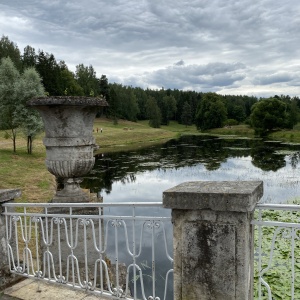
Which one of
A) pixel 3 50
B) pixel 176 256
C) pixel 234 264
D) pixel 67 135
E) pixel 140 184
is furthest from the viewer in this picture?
pixel 3 50

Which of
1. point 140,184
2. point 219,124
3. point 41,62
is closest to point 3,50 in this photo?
point 41,62

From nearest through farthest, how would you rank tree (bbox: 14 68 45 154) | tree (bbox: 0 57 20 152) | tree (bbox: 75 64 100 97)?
tree (bbox: 14 68 45 154), tree (bbox: 0 57 20 152), tree (bbox: 75 64 100 97)

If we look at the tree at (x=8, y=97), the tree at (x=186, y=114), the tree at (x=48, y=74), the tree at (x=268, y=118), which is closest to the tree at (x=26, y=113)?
the tree at (x=8, y=97)

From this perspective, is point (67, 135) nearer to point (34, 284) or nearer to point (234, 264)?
point (34, 284)

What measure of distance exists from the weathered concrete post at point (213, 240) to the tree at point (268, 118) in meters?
70.1

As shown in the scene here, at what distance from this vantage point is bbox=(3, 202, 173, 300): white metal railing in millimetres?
3668

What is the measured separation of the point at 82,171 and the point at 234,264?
3.69 m

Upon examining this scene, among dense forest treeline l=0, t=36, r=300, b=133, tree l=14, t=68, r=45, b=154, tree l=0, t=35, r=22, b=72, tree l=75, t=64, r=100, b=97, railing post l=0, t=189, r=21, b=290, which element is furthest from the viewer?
tree l=75, t=64, r=100, b=97

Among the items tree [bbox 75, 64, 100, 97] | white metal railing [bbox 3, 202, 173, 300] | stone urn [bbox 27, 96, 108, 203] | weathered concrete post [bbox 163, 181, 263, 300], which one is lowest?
white metal railing [bbox 3, 202, 173, 300]

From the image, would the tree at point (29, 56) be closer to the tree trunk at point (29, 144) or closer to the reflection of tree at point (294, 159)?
the tree trunk at point (29, 144)

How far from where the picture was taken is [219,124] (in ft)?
295

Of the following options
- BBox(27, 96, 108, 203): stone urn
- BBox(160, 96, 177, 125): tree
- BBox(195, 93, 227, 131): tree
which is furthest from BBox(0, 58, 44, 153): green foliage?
BBox(160, 96, 177, 125): tree

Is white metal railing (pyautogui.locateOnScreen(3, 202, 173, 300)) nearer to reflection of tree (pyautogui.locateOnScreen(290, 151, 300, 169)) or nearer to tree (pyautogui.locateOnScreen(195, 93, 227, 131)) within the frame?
reflection of tree (pyautogui.locateOnScreen(290, 151, 300, 169))

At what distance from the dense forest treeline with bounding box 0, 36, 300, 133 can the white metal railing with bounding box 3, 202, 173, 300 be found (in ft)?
95.0
